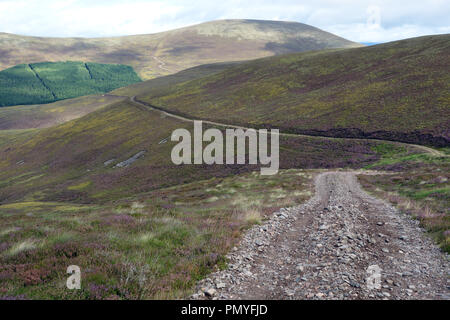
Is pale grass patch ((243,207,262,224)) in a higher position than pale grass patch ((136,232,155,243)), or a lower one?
lower

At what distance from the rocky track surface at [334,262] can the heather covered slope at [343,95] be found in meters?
45.0

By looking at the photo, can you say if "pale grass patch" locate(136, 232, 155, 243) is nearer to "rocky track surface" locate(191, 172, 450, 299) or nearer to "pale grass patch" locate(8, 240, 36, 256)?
"rocky track surface" locate(191, 172, 450, 299)

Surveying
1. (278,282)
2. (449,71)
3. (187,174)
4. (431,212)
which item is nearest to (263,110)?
(187,174)

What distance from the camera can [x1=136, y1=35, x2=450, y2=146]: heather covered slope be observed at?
56469 mm

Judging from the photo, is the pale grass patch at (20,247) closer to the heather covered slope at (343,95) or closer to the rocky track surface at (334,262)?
the rocky track surface at (334,262)

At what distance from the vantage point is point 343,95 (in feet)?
255

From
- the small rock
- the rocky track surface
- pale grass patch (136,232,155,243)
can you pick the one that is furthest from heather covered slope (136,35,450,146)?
the small rock

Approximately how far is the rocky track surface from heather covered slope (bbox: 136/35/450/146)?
44990 mm

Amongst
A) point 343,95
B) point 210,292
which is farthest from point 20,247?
point 343,95

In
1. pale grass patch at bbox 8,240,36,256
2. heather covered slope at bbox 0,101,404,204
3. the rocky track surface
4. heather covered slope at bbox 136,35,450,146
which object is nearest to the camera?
the rocky track surface

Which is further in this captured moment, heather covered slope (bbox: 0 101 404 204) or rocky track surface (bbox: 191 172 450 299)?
heather covered slope (bbox: 0 101 404 204)

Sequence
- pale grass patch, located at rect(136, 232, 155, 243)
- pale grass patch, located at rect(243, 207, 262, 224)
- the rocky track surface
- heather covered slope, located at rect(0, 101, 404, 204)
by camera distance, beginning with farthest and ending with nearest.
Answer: heather covered slope, located at rect(0, 101, 404, 204)
pale grass patch, located at rect(243, 207, 262, 224)
pale grass patch, located at rect(136, 232, 155, 243)
the rocky track surface

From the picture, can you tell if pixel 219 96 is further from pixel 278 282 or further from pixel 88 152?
pixel 278 282
